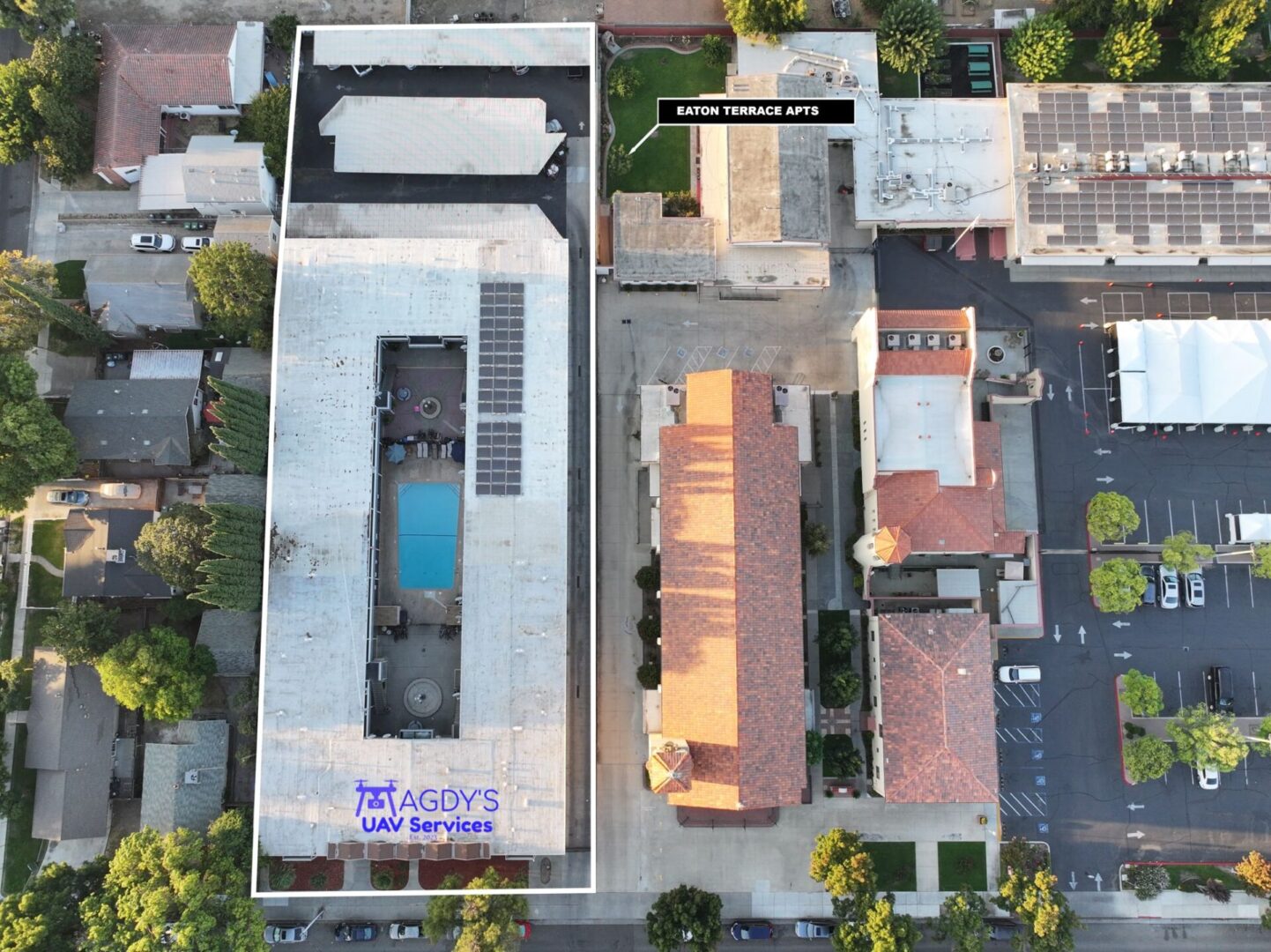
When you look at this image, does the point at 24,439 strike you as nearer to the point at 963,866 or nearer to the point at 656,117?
the point at 656,117

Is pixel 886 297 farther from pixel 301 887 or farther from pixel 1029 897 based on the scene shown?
pixel 301 887

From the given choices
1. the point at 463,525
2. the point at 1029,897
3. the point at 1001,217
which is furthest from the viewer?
the point at 1001,217

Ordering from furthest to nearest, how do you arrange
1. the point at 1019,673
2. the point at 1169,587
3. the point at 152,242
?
the point at 152,242 < the point at 1169,587 < the point at 1019,673

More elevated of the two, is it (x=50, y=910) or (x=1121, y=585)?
(x=1121, y=585)

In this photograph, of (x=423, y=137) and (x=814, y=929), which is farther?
(x=423, y=137)

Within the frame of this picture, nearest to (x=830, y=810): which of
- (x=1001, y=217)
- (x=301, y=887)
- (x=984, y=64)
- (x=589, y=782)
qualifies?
(x=589, y=782)

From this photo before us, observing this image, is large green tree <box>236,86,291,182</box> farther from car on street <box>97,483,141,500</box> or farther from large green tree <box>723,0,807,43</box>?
large green tree <box>723,0,807,43</box>

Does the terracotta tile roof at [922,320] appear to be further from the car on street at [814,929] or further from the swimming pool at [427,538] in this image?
the car on street at [814,929]

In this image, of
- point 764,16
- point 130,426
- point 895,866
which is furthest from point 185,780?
point 764,16
